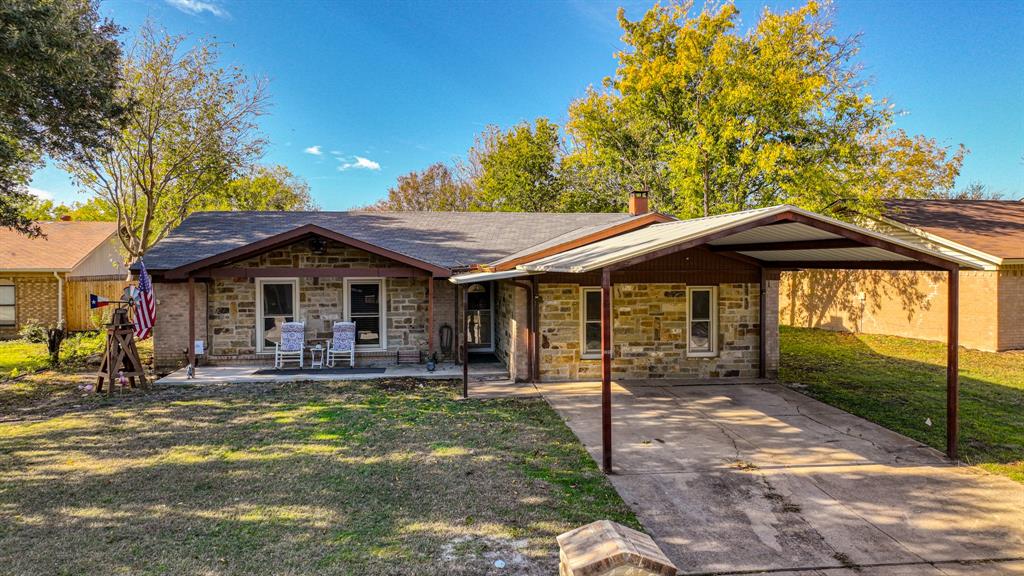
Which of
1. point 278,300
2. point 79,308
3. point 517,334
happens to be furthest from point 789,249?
point 79,308

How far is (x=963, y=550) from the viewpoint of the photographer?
3.80 m

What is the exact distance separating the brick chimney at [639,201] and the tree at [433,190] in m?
22.3

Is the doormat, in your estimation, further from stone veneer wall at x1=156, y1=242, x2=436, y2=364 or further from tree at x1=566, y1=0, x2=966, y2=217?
tree at x1=566, y1=0, x2=966, y2=217

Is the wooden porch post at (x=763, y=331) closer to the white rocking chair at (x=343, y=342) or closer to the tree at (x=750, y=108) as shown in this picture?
the tree at (x=750, y=108)

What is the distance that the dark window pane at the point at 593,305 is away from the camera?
978 centimetres

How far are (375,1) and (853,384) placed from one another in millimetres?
15663

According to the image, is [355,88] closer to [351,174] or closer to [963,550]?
[351,174]

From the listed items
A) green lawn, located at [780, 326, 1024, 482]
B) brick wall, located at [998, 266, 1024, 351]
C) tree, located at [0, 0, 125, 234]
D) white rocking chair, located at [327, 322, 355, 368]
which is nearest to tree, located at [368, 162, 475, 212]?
green lawn, located at [780, 326, 1024, 482]

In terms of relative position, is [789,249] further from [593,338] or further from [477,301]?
Answer: [477,301]

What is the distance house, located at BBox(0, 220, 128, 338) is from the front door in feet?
36.6

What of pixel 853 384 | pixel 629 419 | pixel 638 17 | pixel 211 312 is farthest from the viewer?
pixel 638 17

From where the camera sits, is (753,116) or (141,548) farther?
(753,116)

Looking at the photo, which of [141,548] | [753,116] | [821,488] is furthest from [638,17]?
[141,548]

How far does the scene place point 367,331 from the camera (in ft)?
37.6
